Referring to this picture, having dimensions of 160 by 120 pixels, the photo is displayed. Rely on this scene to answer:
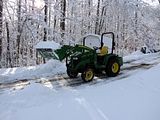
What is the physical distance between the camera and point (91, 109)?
830 centimetres

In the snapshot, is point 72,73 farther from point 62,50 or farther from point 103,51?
point 103,51

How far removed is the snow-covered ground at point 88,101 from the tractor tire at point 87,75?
350mm

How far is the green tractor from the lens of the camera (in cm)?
1222

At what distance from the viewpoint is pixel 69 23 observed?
3488 cm

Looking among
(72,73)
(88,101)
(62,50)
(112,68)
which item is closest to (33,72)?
(72,73)

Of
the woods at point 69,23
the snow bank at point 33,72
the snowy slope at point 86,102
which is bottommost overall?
the snowy slope at point 86,102

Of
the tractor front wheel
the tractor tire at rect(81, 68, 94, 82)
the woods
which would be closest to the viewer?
the tractor tire at rect(81, 68, 94, 82)

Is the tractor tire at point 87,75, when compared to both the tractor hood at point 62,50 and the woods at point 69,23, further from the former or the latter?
the woods at point 69,23

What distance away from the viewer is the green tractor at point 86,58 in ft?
40.1

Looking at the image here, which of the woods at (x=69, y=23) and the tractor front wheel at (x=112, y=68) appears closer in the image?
the tractor front wheel at (x=112, y=68)

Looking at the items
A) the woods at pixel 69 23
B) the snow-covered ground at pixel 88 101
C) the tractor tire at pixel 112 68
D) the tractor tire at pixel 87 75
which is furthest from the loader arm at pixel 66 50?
the woods at pixel 69 23

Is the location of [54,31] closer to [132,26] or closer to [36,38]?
[36,38]

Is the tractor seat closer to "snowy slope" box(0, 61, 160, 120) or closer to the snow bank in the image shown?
"snowy slope" box(0, 61, 160, 120)

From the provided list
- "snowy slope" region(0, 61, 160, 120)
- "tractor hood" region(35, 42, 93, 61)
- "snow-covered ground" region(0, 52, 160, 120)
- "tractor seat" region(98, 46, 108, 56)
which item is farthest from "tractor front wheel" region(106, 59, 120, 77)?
"snowy slope" region(0, 61, 160, 120)
